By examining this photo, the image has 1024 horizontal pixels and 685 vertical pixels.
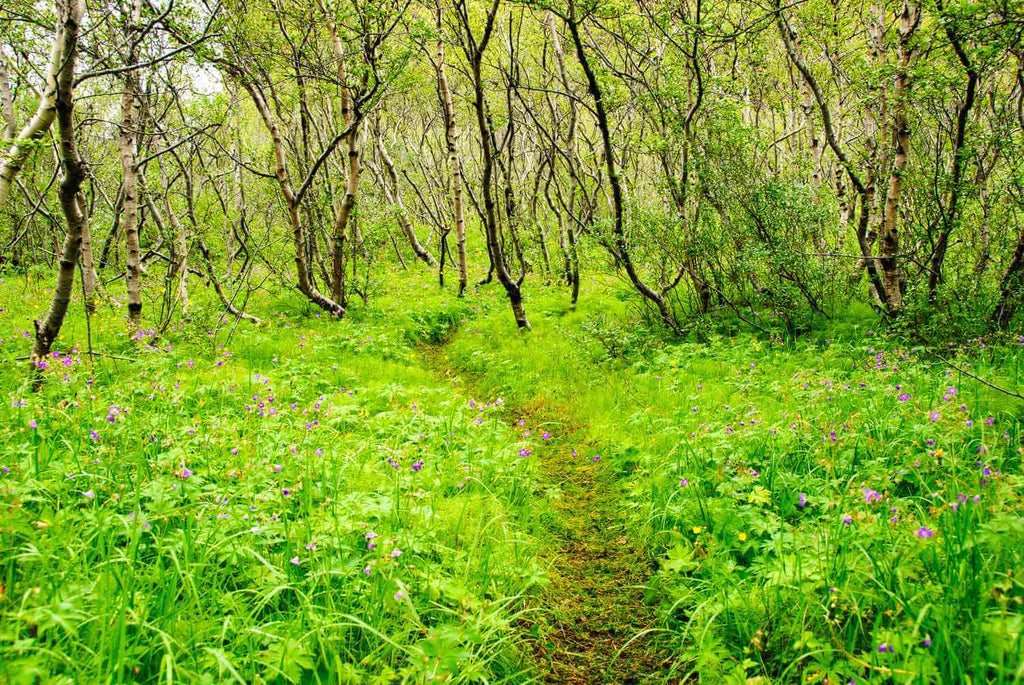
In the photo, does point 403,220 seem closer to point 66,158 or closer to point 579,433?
point 66,158

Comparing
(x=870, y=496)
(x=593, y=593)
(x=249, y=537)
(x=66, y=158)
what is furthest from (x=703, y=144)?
(x=249, y=537)

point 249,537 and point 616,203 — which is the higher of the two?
point 616,203

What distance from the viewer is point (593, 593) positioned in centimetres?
378

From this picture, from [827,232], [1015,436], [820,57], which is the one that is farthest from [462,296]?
[1015,436]

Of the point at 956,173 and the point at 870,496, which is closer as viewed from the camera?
the point at 870,496

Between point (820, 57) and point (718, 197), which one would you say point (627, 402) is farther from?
point (820, 57)

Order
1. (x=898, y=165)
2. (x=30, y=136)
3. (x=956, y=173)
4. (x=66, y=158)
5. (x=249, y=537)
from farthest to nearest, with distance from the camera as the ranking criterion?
(x=898, y=165) → (x=956, y=173) → (x=66, y=158) → (x=30, y=136) → (x=249, y=537)

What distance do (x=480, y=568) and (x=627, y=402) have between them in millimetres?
3590

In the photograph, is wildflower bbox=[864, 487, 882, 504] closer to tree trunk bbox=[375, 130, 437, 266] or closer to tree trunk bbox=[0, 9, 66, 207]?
tree trunk bbox=[0, 9, 66, 207]

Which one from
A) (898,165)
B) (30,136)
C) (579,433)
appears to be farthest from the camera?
(898,165)

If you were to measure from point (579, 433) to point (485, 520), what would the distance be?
7.59 ft

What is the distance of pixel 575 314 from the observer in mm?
11234

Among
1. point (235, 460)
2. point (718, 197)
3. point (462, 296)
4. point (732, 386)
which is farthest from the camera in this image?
point (462, 296)

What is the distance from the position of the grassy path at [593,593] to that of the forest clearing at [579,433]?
3cm
